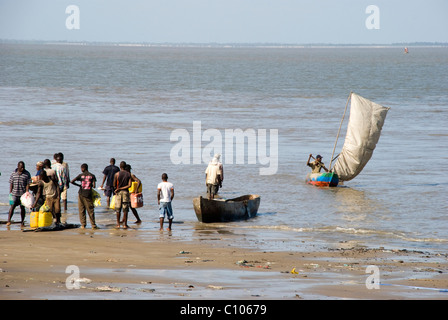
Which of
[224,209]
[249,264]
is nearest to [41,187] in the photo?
[224,209]

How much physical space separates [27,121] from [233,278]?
34298mm

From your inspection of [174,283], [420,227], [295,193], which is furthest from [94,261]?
[295,193]

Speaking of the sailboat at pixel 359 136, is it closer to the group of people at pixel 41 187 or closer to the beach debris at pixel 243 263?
the group of people at pixel 41 187

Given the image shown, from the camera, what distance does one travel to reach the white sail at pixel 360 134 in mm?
25906

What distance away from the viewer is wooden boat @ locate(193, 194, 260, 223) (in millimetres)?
17891

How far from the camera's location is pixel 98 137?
121 feet

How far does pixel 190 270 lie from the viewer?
12305 mm

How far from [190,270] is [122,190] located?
15.2 feet

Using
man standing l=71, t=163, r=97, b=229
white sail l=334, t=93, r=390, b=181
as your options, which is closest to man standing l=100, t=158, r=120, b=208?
man standing l=71, t=163, r=97, b=229

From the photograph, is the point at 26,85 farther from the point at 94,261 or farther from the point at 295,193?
the point at 94,261

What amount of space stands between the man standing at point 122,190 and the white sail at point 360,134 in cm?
1104

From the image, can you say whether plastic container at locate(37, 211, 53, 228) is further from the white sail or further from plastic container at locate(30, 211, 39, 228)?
the white sail

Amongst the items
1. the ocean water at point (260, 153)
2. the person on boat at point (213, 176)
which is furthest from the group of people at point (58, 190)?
the person on boat at point (213, 176)

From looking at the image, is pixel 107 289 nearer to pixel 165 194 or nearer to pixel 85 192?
pixel 85 192
